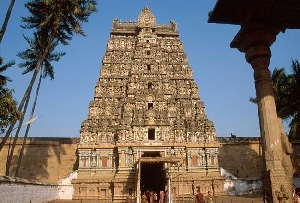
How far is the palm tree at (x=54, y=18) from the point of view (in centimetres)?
2114

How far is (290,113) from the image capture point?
81.0 feet

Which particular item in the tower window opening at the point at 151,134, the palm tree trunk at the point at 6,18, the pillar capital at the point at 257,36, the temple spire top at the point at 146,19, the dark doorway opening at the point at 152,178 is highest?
the temple spire top at the point at 146,19

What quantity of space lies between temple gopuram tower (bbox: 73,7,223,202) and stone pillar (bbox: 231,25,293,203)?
15824 millimetres

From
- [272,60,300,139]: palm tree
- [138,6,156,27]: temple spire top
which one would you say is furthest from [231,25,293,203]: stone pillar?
[138,6,156,27]: temple spire top

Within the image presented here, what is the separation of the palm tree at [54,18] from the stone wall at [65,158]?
37.5ft

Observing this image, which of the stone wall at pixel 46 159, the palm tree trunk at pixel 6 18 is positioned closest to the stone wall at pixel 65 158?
the stone wall at pixel 46 159

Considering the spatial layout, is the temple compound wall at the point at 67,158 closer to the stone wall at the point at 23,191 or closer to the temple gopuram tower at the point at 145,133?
the temple gopuram tower at the point at 145,133

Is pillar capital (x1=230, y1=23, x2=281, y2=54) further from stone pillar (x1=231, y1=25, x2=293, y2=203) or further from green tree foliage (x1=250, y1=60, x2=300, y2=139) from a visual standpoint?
green tree foliage (x1=250, y1=60, x2=300, y2=139)

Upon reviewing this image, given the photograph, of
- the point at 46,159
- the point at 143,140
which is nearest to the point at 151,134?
the point at 143,140

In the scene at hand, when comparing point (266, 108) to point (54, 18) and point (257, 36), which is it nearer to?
point (257, 36)

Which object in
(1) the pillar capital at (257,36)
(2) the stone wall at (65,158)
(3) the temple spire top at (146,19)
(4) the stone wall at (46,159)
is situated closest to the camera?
(1) the pillar capital at (257,36)

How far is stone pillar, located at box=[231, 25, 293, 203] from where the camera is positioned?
20.0 feet

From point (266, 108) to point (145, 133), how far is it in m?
20.1

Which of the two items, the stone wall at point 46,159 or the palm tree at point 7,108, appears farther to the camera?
the stone wall at point 46,159
